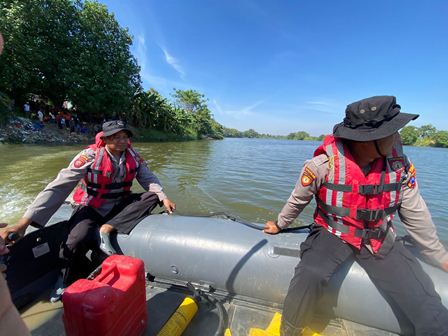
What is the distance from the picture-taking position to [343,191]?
4.82ft

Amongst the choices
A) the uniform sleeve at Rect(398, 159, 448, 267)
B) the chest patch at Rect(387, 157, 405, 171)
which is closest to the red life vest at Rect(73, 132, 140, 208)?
the chest patch at Rect(387, 157, 405, 171)

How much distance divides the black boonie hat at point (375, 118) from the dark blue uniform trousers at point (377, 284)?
0.65 m

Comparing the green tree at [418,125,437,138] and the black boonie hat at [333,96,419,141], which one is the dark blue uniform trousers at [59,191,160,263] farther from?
the green tree at [418,125,437,138]

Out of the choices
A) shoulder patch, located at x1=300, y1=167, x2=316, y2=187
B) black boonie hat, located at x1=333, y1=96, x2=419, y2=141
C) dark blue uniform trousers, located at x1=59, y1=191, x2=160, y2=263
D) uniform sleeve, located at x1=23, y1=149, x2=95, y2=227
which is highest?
black boonie hat, located at x1=333, y1=96, x2=419, y2=141

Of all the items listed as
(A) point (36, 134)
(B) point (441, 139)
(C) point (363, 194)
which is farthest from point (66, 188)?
(B) point (441, 139)

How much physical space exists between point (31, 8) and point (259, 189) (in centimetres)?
1680

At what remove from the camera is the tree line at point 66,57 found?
13750mm

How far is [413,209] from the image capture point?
1.47 metres

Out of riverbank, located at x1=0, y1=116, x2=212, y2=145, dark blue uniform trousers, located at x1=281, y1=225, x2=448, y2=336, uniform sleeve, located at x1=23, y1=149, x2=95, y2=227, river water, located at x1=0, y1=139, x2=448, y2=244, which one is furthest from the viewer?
riverbank, located at x1=0, y1=116, x2=212, y2=145

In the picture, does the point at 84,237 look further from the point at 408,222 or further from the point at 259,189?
the point at 259,189

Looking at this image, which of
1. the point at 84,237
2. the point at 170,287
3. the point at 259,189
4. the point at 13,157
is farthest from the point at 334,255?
the point at 13,157

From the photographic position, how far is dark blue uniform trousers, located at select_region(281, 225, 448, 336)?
4.09ft

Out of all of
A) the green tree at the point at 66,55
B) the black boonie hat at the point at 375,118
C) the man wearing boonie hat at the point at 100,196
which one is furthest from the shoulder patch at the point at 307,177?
the green tree at the point at 66,55

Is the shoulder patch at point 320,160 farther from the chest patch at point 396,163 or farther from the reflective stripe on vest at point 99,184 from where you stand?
the reflective stripe on vest at point 99,184
